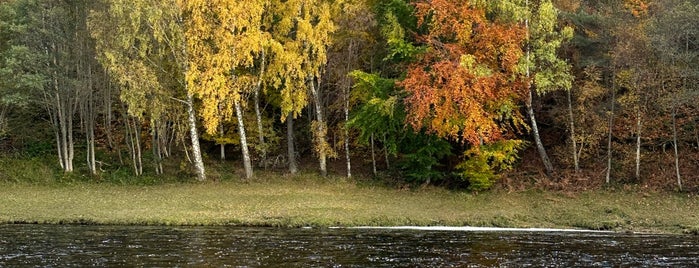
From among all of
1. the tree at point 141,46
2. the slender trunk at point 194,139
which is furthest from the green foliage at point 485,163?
the tree at point 141,46

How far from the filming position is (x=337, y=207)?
2612cm

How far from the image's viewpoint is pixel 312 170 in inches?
1346

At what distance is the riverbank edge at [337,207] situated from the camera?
77.4 feet

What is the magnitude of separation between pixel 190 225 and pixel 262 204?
4.05 m

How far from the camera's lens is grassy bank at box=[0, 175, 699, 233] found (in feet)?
77.7

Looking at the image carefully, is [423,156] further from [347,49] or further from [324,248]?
[324,248]

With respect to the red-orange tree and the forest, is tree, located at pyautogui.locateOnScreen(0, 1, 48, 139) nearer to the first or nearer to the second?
the forest

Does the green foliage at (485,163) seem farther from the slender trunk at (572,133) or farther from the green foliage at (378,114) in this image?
the green foliage at (378,114)

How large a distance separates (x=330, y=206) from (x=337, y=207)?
0.34 m

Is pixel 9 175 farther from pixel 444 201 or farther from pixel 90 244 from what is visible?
pixel 444 201

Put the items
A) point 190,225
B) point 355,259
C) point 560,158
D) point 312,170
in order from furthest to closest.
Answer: point 312,170
point 560,158
point 190,225
point 355,259

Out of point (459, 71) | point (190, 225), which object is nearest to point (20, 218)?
point (190, 225)

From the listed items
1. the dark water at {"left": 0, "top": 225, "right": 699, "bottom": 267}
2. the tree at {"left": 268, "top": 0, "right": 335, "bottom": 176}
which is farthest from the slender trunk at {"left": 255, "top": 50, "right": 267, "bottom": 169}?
the dark water at {"left": 0, "top": 225, "right": 699, "bottom": 267}

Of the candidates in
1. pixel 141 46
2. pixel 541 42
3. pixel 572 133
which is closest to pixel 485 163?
pixel 572 133
